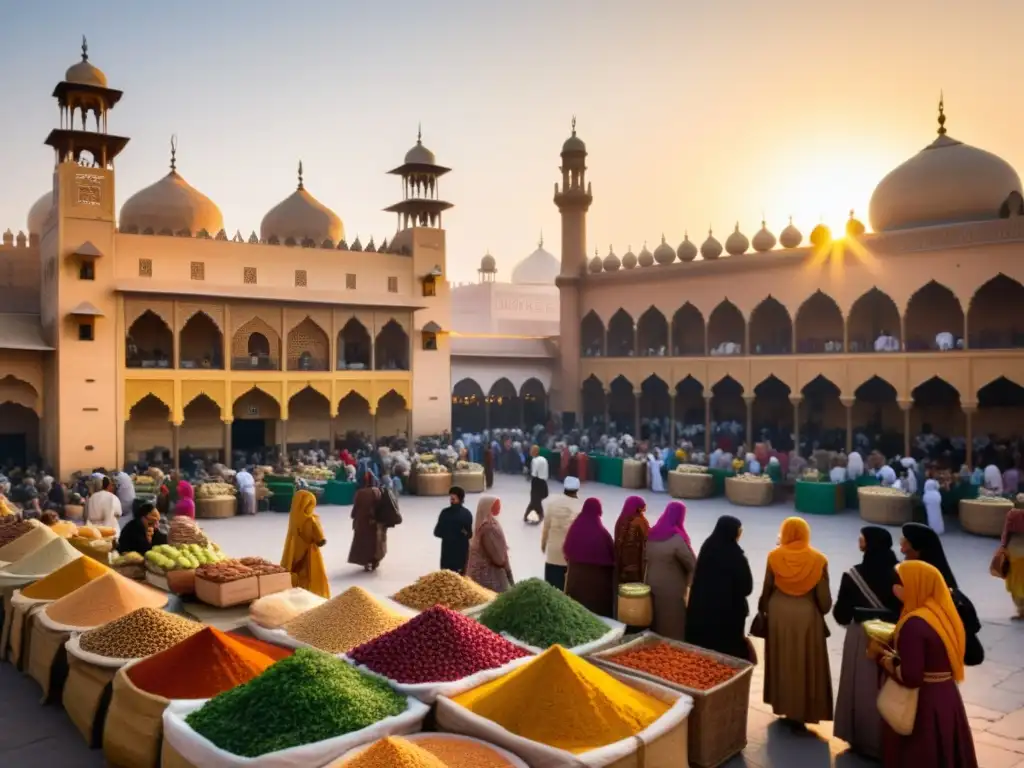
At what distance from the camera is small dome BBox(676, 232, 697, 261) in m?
26.5

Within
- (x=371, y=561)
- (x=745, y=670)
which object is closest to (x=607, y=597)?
(x=745, y=670)

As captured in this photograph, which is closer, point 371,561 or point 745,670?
point 745,670

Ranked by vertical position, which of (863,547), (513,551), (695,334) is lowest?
(513,551)

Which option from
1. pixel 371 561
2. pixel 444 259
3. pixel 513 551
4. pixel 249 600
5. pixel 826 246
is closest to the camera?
pixel 249 600

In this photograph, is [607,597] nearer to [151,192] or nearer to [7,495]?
[7,495]

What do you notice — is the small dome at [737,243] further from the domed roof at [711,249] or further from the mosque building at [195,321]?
the mosque building at [195,321]

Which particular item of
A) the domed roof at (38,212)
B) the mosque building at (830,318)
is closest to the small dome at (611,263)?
the mosque building at (830,318)

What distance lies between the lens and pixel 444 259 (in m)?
27.6

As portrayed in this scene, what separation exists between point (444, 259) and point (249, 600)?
68.9 feet

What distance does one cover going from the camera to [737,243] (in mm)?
25375

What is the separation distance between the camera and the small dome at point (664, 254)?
27.2 meters

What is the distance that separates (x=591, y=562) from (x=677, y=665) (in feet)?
6.87

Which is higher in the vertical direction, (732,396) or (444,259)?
(444,259)

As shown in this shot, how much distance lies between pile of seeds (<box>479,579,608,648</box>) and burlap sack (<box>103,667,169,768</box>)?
2447mm
